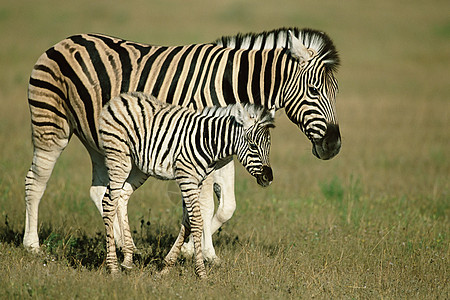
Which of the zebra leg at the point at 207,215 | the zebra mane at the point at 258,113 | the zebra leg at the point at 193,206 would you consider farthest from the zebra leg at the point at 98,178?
the zebra mane at the point at 258,113

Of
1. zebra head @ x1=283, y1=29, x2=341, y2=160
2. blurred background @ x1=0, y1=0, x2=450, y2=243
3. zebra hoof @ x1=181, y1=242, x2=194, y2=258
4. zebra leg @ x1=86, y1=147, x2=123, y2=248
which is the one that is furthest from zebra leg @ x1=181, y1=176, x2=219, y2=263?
blurred background @ x1=0, y1=0, x2=450, y2=243

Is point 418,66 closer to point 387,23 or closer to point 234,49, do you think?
point 387,23

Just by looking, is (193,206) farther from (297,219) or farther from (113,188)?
(297,219)

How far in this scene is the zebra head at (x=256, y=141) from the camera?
5914 mm

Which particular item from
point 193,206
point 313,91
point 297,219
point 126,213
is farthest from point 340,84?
point 193,206

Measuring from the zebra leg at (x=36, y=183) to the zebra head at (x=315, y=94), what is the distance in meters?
3.00

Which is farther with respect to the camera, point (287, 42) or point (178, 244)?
point (287, 42)

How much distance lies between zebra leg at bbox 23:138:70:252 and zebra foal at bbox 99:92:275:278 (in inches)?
60.0

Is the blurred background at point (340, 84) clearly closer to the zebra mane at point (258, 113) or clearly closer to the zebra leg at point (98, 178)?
the zebra leg at point (98, 178)

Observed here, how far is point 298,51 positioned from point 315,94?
0.53 m

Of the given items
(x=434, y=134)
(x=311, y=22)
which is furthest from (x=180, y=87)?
(x=311, y=22)

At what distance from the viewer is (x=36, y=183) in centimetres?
785

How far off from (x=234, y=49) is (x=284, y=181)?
17.2 feet

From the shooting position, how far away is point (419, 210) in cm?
977
